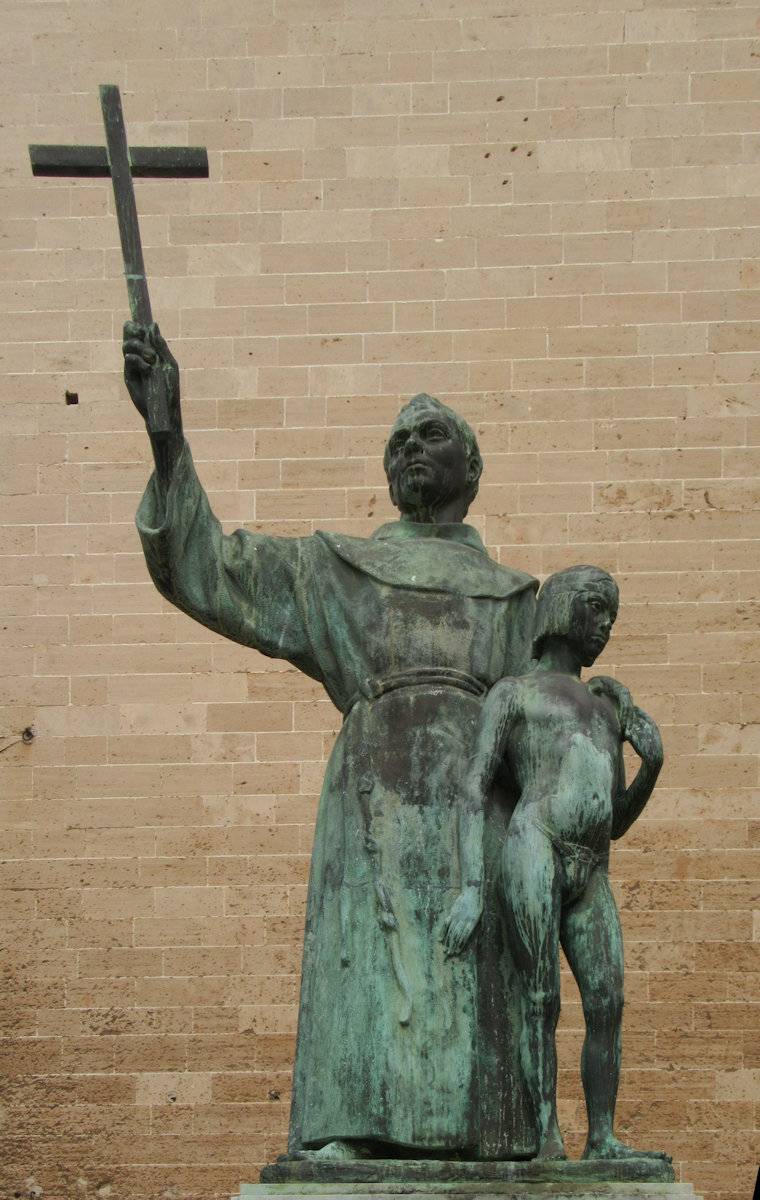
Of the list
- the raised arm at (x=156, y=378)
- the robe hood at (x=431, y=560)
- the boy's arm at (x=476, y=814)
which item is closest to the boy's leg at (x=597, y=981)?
the boy's arm at (x=476, y=814)

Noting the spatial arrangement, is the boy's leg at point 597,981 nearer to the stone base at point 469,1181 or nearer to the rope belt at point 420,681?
the stone base at point 469,1181

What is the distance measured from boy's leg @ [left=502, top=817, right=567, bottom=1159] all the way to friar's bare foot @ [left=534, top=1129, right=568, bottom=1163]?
0.07 metres

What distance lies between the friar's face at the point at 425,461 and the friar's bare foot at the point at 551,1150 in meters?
1.80

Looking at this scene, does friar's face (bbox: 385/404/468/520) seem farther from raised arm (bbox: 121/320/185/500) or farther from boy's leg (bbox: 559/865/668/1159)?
boy's leg (bbox: 559/865/668/1159)

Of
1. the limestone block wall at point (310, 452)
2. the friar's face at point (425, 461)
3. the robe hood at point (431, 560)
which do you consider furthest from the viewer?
the limestone block wall at point (310, 452)

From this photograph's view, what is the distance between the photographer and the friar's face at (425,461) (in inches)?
287

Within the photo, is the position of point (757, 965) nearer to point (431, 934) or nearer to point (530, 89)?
point (530, 89)

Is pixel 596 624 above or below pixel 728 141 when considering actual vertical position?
below

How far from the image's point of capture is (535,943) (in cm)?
655

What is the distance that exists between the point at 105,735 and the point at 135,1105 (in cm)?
180

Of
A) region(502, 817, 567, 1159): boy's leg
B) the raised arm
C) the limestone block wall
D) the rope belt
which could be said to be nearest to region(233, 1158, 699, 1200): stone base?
region(502, 817, 567, 1159): boy's leg

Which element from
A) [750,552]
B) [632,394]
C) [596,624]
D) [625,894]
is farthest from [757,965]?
[596,624]

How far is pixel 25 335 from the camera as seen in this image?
1360 cm

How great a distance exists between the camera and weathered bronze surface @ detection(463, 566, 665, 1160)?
258 inches
